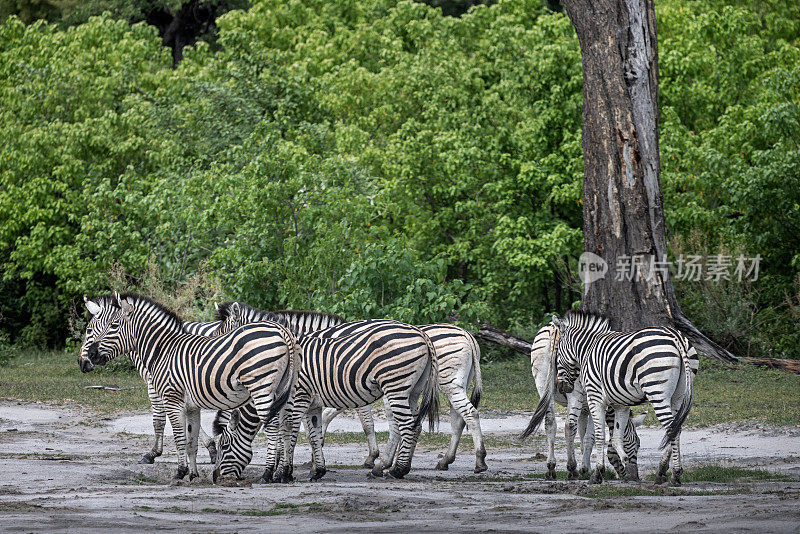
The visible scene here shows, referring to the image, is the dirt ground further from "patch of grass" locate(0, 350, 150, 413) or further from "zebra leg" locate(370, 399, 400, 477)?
"patch of grass" locate(0, 350, 150, 413)

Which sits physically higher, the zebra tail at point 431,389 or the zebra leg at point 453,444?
the zebra tail at point 431,389

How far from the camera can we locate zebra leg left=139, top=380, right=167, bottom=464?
11141mm

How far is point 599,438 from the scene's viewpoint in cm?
1002

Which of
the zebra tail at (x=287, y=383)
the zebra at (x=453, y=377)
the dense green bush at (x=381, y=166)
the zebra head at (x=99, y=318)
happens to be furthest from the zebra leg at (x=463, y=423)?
the dense green bush at (x=381, y=166)

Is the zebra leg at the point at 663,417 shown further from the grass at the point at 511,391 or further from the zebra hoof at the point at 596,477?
the grass at the point at 511,391

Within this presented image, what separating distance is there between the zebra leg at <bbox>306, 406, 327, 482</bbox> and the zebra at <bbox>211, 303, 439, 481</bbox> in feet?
0.04

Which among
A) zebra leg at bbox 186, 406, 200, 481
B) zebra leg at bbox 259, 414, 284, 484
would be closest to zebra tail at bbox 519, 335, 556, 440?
zebra leg at bbox 259, 414, 284, 484

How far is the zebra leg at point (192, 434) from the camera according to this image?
10414mm

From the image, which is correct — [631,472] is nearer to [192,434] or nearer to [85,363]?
[192,434]

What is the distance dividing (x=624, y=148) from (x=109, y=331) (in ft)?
32.4

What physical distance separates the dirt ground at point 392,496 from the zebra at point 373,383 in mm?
299

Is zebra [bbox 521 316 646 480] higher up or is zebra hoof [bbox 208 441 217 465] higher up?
zebra [bbox 521 316 646 480]

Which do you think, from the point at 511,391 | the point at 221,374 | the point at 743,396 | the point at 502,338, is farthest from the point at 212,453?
the point at 502,338

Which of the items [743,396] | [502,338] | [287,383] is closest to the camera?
[287,383]
